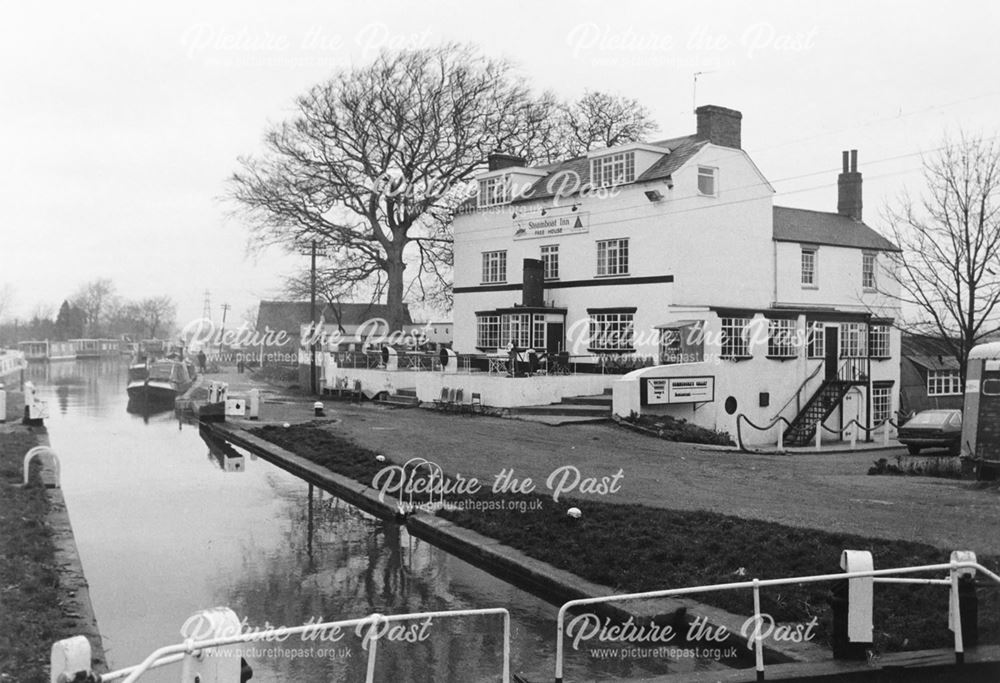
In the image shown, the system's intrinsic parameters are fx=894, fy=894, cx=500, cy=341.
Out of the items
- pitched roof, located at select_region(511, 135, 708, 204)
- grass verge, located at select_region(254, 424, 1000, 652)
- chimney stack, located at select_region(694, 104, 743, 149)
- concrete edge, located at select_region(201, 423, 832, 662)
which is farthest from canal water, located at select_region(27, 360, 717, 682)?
chimney stack, located at select_region(694, 104, 743, 149)

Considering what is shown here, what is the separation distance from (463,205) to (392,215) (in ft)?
13.3

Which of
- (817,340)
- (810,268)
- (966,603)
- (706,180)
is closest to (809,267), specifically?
(810,268)

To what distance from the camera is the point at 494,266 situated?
38.7 m

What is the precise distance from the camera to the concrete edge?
7.98 meters

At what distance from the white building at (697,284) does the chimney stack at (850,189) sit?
223cm

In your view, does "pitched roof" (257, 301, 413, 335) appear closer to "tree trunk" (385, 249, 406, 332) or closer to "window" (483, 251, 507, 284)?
"tree trunk" (385, 249, 406, 332)

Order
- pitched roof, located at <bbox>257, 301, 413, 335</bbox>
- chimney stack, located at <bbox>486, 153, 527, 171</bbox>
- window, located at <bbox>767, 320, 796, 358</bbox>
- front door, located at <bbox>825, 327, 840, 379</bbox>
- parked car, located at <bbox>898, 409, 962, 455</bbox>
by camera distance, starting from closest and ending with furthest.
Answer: parked car, located at <bbox>898, 409, 962, 455</bbox> < window, located at <bbox>767, 320, 796, 358</bbox> < front door, located at <bbox>825, 327, 840, 379</bbox> < chimney stack, located at <bbox>486, 153, 527, 171</bbox> < pitched roof, located at <bbox>257, 301, 413, 335</bbox>

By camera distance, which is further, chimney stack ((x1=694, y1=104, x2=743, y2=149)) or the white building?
chimney stack ((x1=694, y1=104, x2=743, y2=149))

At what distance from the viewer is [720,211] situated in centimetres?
3272

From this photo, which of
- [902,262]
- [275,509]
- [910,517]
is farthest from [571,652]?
[902,262]

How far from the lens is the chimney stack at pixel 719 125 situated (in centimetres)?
3302

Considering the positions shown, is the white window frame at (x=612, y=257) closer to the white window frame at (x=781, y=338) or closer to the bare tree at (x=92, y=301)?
the white window frame at (x=781, y=338)

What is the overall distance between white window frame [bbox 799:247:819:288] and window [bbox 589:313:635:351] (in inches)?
324

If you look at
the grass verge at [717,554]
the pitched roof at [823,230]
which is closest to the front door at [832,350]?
the pitched roof at [823,230]
